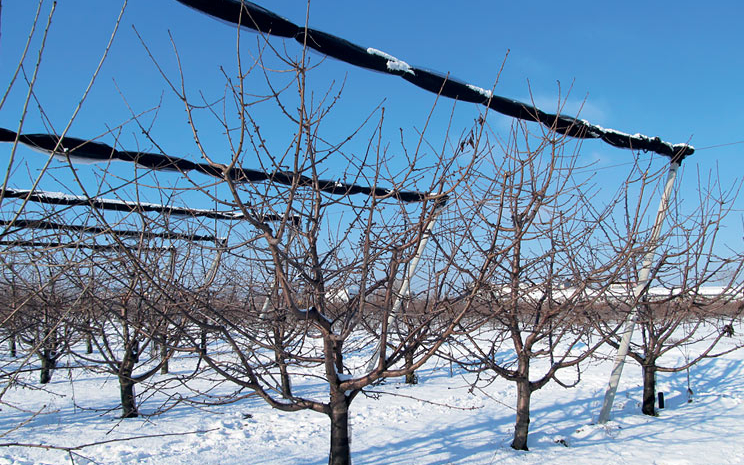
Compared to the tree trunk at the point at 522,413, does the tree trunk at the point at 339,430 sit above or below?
above

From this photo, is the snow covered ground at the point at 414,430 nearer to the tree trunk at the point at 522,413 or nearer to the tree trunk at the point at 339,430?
the tree trunk at the point at 522,413

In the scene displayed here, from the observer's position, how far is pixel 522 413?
18.1 feet

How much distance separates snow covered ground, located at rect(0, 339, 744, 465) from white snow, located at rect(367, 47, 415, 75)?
273cm

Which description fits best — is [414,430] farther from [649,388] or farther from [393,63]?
[393,63]

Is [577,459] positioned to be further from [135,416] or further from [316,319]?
[135,416]

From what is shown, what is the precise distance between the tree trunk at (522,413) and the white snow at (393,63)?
3.66 meters

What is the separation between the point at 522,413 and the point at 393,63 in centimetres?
415

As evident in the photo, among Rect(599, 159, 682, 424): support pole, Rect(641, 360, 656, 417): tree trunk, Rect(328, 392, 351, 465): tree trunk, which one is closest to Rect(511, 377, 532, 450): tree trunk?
Rect(599, 159, 682, 424): support pole

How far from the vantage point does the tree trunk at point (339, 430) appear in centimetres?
350

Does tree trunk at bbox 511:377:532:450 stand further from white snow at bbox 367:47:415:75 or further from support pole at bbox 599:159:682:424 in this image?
white snow at bbox 367:47:415:75

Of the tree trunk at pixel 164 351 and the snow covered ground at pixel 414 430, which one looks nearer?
the tree trunk at pixel 164 351

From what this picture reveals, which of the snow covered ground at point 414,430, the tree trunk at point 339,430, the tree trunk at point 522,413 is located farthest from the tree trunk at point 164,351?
the tree trunk at point 522,413

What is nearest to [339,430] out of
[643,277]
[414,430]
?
[414,430]

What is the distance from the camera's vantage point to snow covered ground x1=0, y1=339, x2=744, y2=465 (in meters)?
5.28
